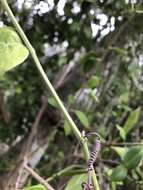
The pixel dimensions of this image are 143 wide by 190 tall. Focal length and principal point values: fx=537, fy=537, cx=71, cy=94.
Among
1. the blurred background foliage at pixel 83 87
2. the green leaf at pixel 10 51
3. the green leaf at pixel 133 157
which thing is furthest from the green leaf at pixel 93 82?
the green leaf at pixel 10 51

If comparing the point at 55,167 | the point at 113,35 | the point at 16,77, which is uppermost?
the point at 113,35

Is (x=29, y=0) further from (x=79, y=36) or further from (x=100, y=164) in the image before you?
(x=100, y=164)

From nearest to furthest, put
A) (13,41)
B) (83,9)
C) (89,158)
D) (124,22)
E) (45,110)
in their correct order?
(89,158), (13,41), (83,9), (124,22), (45,110)

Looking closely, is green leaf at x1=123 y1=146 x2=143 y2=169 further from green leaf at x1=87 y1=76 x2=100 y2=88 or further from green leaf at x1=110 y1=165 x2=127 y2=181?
green leaf at x1=87 y1=76 x2=100 y2=88

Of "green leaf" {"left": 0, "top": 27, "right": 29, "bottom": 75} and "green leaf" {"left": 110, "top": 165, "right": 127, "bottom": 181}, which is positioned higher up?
"green leaf" {"left": 0, "top": 27, "right": 29, "bottom": 75}

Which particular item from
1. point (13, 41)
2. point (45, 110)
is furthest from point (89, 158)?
point (45, 110)

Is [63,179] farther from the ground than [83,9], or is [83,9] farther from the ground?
[83,9]

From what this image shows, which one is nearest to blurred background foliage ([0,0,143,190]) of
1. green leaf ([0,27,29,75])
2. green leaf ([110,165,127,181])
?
green leaf ([110,165,127,181])
